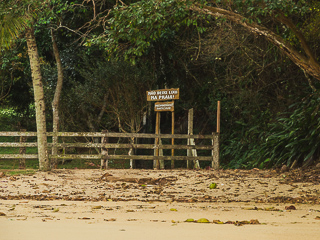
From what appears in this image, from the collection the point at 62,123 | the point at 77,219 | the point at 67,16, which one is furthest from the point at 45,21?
the point at 77,219

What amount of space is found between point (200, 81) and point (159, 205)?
12.5m

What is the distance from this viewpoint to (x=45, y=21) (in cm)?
1756

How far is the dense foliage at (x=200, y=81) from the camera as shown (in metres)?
16.3

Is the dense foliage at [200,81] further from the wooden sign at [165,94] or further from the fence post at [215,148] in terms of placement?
the fence post at [215,148]

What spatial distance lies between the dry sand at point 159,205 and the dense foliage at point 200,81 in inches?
128

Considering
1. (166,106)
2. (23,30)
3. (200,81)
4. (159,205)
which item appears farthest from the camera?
(200,81)

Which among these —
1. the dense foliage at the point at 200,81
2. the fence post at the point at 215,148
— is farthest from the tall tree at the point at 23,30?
the fence post at the point at 215,148

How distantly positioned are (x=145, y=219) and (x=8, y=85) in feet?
57.6

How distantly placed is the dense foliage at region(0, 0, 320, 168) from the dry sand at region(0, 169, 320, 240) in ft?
10.7

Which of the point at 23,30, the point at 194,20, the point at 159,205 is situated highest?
the point at 23,30

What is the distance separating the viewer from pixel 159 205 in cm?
923

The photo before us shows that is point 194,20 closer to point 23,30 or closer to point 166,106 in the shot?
point 23,30

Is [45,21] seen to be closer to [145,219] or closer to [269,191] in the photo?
[269,191]

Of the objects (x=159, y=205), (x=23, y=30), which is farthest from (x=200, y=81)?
(x=159, y=205)
